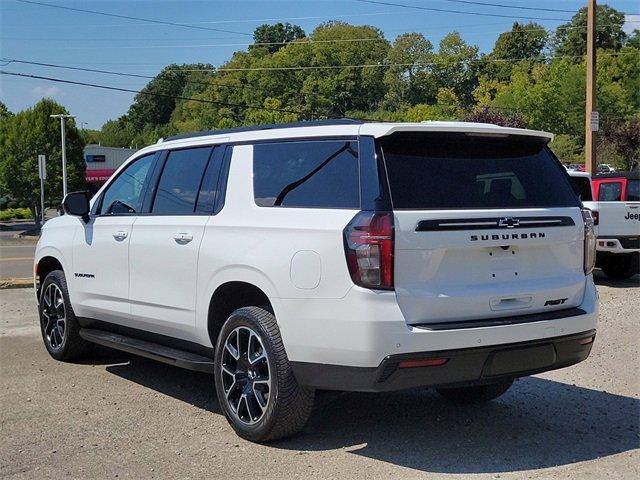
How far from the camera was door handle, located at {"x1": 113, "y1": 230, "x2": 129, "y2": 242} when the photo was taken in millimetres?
6116

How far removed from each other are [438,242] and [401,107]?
72700 mm

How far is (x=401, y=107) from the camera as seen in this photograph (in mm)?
75500

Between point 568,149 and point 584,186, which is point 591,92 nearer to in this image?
point 584,186

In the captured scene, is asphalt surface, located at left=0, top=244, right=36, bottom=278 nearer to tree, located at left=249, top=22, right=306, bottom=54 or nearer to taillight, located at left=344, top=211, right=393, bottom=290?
taillight, located at left=344, top=211, right=393, bottom=290

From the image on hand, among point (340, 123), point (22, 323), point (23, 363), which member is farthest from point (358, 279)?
point (22, 323)

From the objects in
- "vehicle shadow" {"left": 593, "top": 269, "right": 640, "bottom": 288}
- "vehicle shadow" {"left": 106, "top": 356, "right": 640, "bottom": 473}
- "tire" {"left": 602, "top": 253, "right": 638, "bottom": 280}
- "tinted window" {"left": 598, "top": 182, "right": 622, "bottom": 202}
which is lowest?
"vehicle shadow" {"left": 593, "top": 269, "right": 640, "bottom": 288}

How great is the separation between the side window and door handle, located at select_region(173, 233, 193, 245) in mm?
780

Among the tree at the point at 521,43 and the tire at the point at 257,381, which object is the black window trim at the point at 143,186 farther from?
the tree at the point at 521,43

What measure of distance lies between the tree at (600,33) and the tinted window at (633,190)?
77.4 metres

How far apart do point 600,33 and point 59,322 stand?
91.0 m

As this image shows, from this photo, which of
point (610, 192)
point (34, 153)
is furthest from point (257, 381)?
point (34, 153)

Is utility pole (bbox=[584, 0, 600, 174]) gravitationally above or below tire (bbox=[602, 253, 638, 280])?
above

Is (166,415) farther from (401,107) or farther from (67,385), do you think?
(401,107)

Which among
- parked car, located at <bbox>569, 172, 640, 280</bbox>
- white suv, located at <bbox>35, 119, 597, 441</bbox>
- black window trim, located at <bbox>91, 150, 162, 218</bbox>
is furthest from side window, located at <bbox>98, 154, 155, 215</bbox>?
parked car, located at <bbox>569, 172, 640, 280</bbox>
